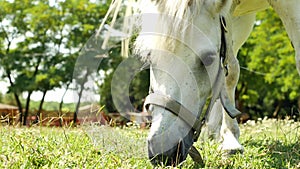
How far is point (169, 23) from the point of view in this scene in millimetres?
2887

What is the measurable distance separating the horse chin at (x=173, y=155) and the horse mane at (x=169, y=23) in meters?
0.58

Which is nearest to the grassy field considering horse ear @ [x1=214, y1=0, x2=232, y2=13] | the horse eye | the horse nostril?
the horse nostril

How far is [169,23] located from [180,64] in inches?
10.9

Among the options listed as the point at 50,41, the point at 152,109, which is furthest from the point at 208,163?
the point at 50,41

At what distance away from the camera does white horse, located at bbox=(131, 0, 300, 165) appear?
2.76 m

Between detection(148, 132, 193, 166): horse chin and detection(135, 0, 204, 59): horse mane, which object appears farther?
detection(135, 0, 204, 59): horse mane

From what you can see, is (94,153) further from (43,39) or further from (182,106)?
(43,39)

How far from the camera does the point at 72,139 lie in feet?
13.4

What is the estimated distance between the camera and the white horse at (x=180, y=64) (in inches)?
109

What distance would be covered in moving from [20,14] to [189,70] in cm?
2209

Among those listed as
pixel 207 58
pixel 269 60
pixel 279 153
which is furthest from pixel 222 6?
pixel 269 60

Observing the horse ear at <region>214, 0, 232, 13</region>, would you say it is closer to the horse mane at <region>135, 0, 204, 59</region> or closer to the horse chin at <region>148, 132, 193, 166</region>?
the horse mane at <region>135, 0, 204, 59</region>

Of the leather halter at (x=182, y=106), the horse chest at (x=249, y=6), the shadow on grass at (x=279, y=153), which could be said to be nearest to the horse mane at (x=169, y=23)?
the leather halter at (x=182, y=106)

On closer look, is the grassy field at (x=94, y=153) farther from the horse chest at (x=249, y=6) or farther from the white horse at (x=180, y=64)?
the horse chest at (x=249, y=6)
